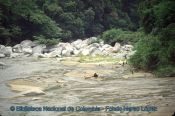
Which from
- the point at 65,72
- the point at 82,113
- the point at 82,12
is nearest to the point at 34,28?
the point at 82,12

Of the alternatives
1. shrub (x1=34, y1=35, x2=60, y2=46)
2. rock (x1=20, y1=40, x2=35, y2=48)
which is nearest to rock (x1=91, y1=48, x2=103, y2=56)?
shrub (x1=34, y1=35, x2=60, y2=46)

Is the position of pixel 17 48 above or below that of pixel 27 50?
above

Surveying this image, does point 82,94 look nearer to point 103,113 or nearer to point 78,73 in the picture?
point 103,113

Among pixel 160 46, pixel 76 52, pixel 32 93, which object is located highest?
pixel 76 52

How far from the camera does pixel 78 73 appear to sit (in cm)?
1397

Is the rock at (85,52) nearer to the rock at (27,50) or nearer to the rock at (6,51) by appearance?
the rock at (27,50)

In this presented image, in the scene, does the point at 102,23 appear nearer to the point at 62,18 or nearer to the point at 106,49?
the point at 62,18

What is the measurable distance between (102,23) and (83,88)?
22840 millimetres

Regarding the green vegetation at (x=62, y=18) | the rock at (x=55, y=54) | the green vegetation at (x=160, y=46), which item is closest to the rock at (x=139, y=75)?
the green vegetation at (x=160, y=46)

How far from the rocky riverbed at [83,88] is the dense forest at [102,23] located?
3.13ft

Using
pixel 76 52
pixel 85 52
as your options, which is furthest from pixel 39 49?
pixel 85 52

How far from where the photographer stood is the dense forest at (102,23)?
13.4 metres

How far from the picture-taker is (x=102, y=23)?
109 feet

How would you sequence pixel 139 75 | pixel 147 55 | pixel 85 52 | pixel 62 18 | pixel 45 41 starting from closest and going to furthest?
pixel 139 75 → pixel 147 55 → pixel 85 52 → pixel 45 41 → pixel 62 18
